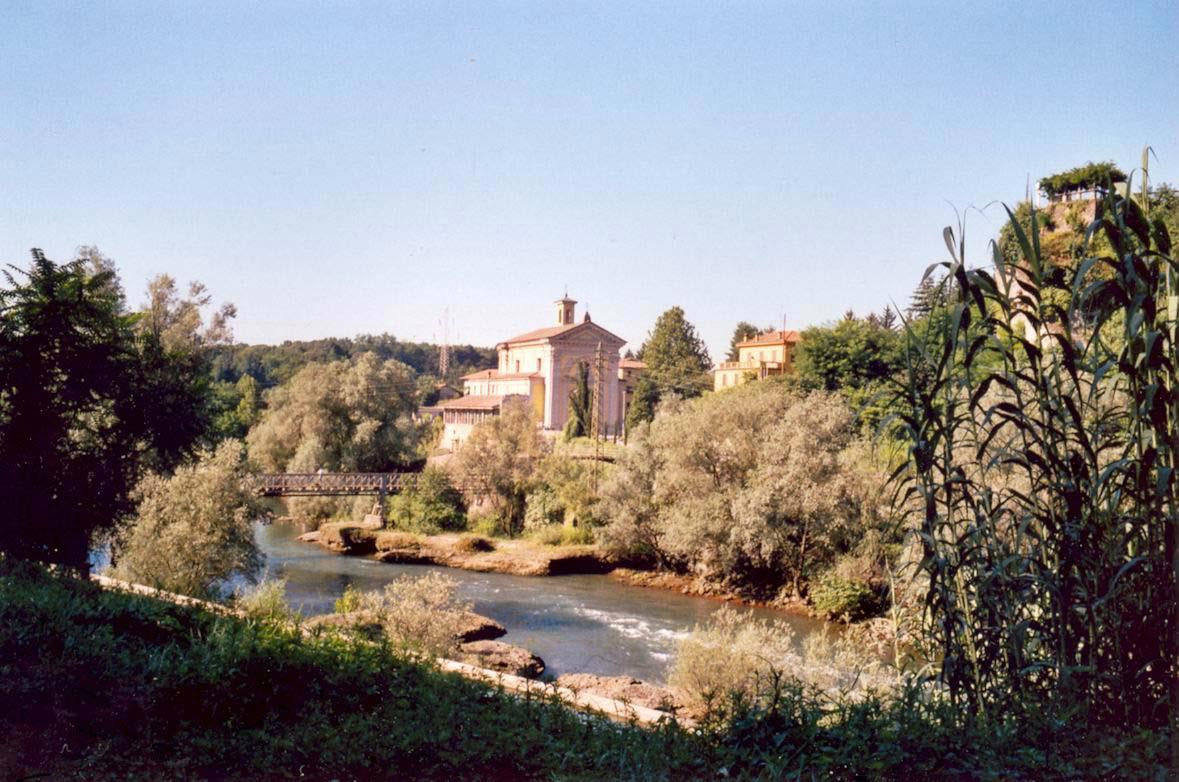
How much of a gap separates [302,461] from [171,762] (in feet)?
107

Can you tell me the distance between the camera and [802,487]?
21000mm

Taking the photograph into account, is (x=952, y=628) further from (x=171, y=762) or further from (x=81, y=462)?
(x=81, y=462)

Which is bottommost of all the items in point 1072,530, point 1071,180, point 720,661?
point 720,661

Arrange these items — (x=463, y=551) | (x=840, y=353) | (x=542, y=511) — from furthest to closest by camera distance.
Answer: (x=840, y=353) < (x=542, y=511) < (x=463, y=551)

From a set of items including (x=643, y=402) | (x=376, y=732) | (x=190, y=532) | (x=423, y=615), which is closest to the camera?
(x=376, y=732)

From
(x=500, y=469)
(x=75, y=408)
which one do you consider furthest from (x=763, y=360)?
(x=75, y=408)

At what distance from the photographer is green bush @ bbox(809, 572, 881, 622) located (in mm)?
19328

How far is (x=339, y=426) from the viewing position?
3584 centimetres

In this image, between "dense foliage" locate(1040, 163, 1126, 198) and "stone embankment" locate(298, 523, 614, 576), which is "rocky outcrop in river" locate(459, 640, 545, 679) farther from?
"dense foliage" locate(1040, 163, 1126, 198)

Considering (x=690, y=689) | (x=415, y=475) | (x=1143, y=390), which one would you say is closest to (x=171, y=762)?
(x=1143, y=390)

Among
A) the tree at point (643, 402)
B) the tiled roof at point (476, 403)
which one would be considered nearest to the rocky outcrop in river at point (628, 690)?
the tree at point (643, 402)

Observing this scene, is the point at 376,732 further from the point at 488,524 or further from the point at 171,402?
the point at 488,524

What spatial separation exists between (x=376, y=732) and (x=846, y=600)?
17174 millimetres

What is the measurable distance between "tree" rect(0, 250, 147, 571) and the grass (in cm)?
609
